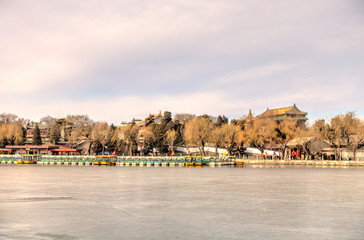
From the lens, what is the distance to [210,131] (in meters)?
86.9

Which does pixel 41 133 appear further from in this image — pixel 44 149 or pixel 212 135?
pixel 212 135

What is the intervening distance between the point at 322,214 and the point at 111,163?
6384cm

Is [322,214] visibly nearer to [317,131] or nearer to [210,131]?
[317,131]

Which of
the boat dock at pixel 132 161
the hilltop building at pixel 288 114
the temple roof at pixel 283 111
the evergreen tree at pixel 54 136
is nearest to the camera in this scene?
the boat dock at pixel 132 161

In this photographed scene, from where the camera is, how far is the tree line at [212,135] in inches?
2852

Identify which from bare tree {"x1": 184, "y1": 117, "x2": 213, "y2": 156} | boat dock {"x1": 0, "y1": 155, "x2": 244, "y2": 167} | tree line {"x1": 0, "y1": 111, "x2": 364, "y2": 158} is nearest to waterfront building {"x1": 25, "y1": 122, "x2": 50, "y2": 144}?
tree line {"x1": 0, "y1": 111, "x2": 364, "y2": 158}

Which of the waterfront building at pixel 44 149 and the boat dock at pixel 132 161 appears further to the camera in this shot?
the waterfront building at pixel 44 149

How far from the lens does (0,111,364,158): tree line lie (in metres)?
72.4

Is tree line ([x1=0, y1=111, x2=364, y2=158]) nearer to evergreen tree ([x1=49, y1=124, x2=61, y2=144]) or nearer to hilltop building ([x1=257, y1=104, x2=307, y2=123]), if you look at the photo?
evergreen tree ([x1=49, y1=124, x2=61, y2=144])

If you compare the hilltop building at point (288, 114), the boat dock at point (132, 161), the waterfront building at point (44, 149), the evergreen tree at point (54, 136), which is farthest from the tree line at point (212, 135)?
the hilltop building at point (288, 114)

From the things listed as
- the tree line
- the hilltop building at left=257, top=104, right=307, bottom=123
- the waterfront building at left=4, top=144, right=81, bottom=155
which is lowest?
the waterfront building at left=4, top=144, right=81, bottom=155

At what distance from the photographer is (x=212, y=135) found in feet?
281

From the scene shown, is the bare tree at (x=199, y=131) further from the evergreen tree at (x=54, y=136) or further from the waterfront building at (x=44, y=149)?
the evergreen tree at (x=54, y=136)

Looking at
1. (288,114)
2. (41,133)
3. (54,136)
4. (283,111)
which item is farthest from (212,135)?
(41,133)
